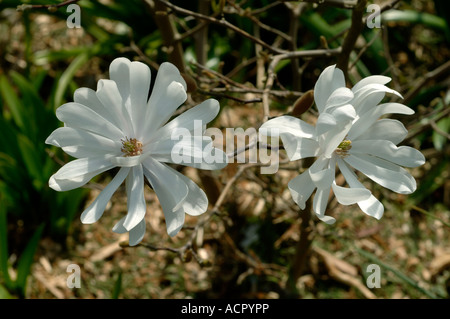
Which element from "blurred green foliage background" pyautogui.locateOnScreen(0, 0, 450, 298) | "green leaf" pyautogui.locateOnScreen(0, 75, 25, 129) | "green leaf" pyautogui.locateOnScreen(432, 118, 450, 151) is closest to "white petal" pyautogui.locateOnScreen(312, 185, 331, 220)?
"blurred green foliage background" pyautogui.locateOnScreen(0, 0, 450, 298)

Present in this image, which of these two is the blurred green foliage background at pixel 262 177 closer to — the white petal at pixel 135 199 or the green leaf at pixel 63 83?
the green leaf at pixel 63 83

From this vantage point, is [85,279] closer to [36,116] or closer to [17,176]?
[17,176]

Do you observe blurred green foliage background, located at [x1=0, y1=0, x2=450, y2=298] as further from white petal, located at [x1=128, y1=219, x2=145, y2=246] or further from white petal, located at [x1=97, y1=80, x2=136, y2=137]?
white petal, located at [x1=128, y1=219, x2=145, y2=246]

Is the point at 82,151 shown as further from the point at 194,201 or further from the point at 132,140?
the point at 194,201

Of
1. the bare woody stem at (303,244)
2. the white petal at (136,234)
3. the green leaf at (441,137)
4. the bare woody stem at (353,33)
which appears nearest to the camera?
the white petal at (136,234)

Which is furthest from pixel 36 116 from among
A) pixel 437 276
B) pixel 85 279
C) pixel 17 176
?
pixel 437 276

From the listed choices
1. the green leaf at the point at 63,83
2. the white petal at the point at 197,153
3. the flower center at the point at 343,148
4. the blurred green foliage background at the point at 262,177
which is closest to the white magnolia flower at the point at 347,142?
the flower center at the point at 343,148
